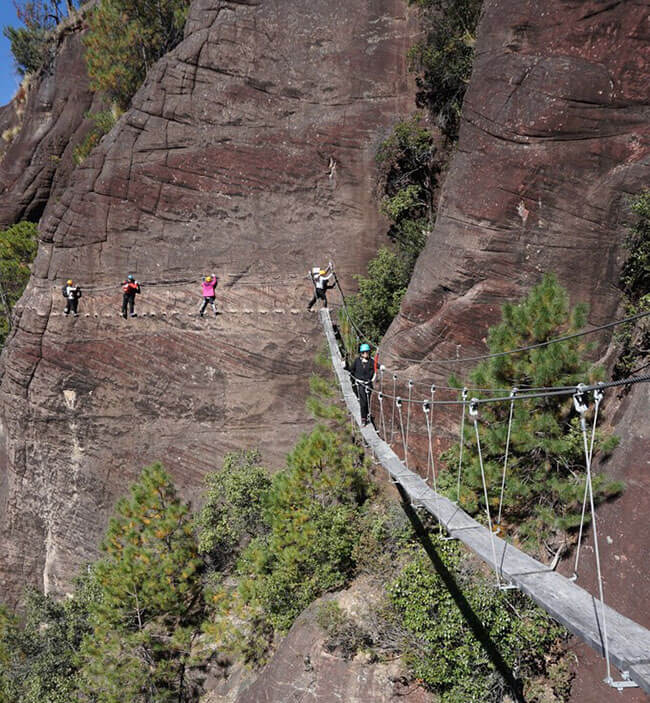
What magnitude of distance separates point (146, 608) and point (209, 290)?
841 cm

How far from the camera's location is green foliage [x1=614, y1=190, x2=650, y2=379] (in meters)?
8.93

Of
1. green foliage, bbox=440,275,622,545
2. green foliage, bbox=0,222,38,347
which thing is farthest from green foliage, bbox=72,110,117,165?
green foliage, bbox=440,275,622,545

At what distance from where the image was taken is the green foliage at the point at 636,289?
8930 mm

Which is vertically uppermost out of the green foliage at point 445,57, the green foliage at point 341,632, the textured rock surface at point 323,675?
the green foliage at point 445,57

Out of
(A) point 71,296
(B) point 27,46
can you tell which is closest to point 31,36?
(B) point 27,46

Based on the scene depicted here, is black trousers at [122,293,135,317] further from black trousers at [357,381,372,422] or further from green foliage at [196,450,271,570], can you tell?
black trousers at [357,381,372,422]

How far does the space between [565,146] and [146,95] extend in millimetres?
11957

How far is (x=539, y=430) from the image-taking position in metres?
7.89

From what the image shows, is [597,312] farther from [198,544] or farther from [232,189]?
[198,544]

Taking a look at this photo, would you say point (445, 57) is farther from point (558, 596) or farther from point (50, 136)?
point (50, 136)

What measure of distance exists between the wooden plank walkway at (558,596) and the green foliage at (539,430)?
5.59ft

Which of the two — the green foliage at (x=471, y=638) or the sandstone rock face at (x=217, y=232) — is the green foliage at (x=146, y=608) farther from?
the green foliage at (x=471, y=638)

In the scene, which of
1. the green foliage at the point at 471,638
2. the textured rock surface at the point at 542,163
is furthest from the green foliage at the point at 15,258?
the green foliage at the point at 471,638

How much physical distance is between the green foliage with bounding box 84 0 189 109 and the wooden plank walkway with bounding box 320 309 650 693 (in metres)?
18.0
